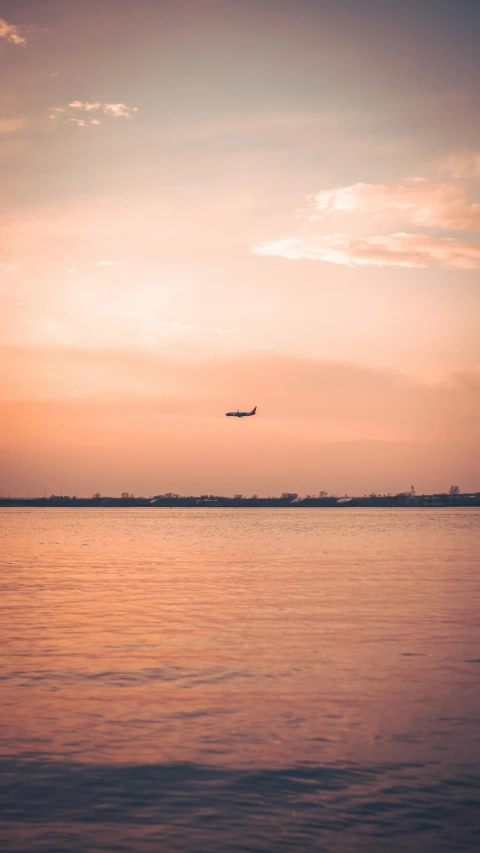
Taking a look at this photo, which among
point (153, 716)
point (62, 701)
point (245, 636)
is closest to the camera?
point (153, 716)

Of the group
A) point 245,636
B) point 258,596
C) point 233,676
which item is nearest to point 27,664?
point 233,676

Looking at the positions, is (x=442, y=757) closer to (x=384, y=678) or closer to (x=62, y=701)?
(x=384, y=678)

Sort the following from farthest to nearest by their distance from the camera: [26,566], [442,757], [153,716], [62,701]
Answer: [26,566]
[62,701]
[153,716]
[442,757]

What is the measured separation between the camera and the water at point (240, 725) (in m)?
13.4

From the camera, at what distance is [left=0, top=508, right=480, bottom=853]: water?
43.9 ft

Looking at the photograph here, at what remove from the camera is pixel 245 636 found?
32844mm

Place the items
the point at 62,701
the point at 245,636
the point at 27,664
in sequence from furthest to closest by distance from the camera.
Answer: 1. the point at 245,636
2. the point at 27,664
3. the point at 62,701

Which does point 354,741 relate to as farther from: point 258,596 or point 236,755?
point 258,596

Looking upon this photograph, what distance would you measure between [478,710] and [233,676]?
7.81m

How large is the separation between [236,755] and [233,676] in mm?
7820

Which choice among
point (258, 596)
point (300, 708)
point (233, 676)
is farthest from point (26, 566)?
point (300, 708)

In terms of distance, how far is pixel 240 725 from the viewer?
19.4 m

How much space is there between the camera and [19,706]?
2125 cm

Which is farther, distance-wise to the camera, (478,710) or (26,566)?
(26,566)
